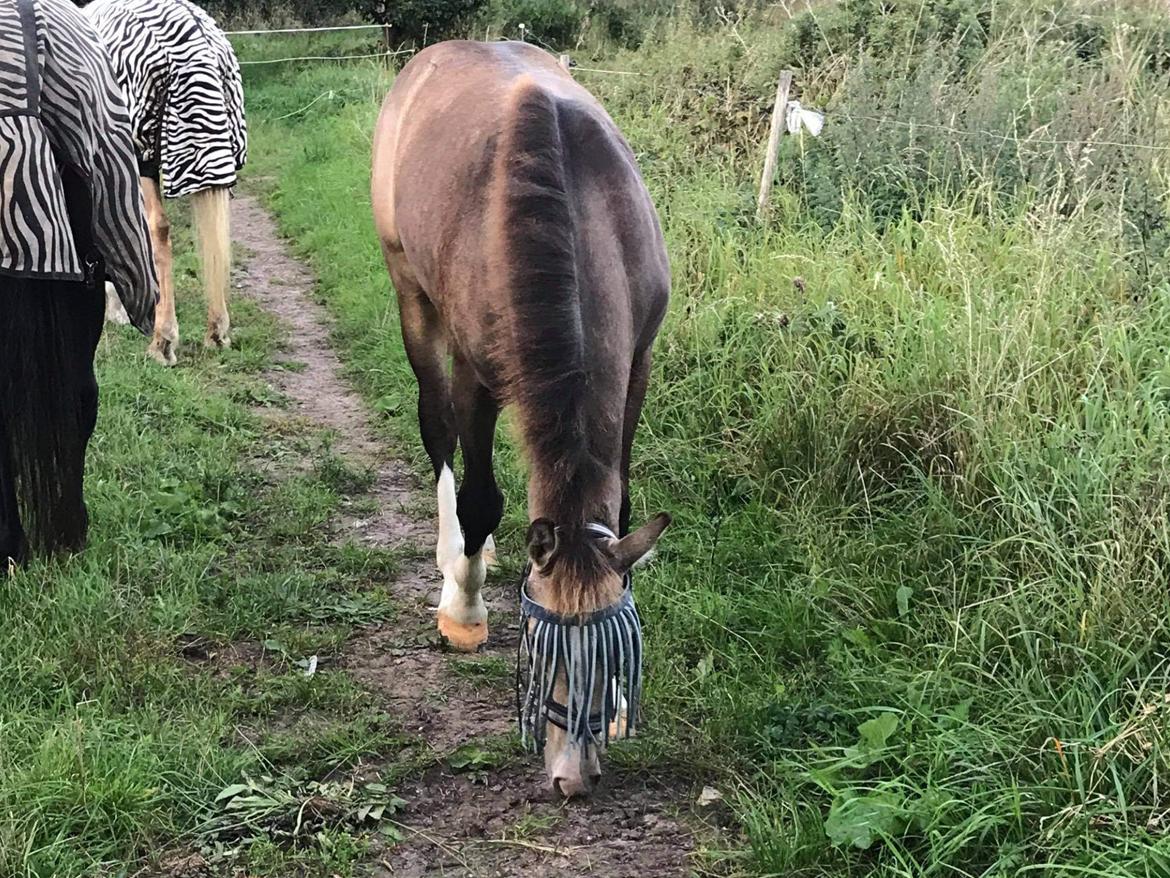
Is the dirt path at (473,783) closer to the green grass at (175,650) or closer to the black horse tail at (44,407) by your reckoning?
the green grass at (175,650)

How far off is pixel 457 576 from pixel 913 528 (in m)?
1.49

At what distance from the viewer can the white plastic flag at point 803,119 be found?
479 centimetres

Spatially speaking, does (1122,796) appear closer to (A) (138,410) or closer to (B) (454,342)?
(B) (454,342)

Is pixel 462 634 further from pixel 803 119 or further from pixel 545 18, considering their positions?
pixel 545 18

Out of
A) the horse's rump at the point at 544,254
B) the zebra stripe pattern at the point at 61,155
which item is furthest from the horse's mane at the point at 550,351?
the zebra stripe pattern at the point at 61,155

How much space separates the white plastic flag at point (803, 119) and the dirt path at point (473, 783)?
Result: 2.61m

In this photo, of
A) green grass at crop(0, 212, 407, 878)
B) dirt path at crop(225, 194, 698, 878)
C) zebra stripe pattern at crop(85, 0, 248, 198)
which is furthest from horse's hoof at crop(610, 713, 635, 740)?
zebra stripe pattern at crop(85, 0, 248, 198)

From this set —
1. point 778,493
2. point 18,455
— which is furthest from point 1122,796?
point 18,455

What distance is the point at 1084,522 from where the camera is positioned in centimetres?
257

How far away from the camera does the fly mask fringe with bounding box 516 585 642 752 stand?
212cm

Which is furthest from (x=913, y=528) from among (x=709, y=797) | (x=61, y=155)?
(x=61, y=155)

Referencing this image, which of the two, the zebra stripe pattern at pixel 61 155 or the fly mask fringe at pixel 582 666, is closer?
Answer: the fly mask fringe at pixel 582 666

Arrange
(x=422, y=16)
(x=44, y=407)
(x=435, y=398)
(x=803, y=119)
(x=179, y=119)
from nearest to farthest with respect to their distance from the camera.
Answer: (x=44, y=407)
(x=435, y=398)
(x=803, y=119)
(x=179, y=119)
(x=422, y=16)

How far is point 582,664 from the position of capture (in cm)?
212
